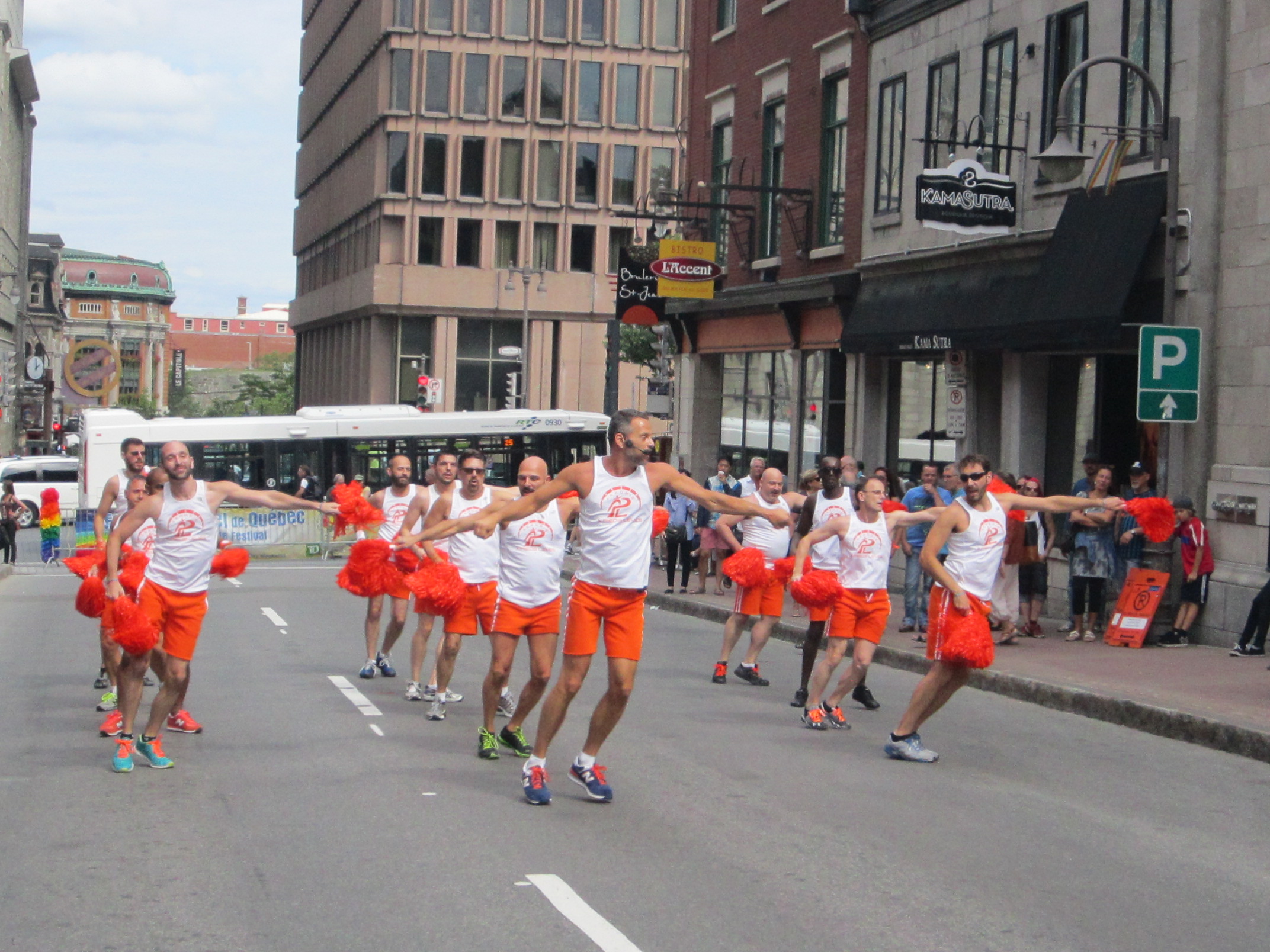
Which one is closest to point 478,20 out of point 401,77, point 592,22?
Answer: point 401,77

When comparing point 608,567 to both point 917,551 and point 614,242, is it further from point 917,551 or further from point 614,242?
point 614,242

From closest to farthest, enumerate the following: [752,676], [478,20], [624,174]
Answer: [752,676] → [478,20] → [624,174]

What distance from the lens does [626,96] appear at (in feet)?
226

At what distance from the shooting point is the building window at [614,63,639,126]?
225 feet

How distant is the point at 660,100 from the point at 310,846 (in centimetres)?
6395

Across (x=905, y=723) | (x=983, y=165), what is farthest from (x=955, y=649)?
(x=983, y=165)

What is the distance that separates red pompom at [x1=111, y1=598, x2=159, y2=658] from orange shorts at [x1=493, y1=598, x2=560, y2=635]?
2.02 metres

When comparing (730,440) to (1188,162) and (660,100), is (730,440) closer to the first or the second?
(1188,162)

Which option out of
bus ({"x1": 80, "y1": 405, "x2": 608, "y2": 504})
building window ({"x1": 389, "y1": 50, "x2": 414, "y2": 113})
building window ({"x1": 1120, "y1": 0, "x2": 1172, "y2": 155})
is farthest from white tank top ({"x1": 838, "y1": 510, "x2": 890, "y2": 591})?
building window ({"x1": 389, "y1": 50, "x2": 414, "y2": 113})

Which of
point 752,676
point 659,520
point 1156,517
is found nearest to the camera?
point 659,520

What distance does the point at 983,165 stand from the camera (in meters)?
20.3

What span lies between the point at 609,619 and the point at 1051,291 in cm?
1204

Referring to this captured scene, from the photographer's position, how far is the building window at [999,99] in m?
21.0

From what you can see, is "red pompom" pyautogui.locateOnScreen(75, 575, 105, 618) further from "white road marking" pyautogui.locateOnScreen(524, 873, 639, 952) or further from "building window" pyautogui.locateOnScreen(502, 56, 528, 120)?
"building window" pyautogui.locateOnScreen(502, 56, 528, 120)
